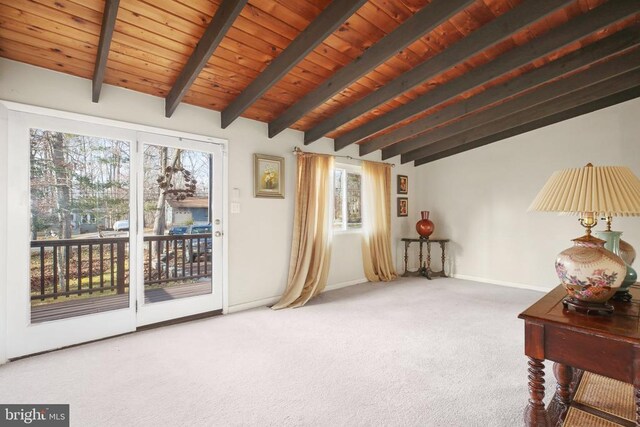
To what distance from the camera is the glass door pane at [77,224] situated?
250cm

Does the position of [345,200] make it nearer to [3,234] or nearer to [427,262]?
[427,262]

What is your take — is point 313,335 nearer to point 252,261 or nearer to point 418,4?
point 252,261

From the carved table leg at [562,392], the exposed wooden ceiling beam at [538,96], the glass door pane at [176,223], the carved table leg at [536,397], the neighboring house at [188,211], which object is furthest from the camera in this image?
the neighboring house at [188,211]

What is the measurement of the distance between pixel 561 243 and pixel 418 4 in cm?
398

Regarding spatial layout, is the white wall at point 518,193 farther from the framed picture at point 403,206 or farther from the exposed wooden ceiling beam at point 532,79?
the exposed wooden ceiling beam at point 532,79

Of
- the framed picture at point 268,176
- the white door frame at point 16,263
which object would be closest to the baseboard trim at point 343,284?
the framed picture at point 268,176

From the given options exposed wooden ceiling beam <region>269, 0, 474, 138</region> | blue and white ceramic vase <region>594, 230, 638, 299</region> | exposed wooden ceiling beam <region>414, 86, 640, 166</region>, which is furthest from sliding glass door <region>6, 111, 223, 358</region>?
exposed wooden ceiling beam <region>414, 86, 640, 166</region>

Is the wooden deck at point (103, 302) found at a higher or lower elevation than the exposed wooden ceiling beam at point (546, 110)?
lower

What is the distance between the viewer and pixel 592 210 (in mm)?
1229

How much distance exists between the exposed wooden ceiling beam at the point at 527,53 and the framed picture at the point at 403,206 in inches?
83.5

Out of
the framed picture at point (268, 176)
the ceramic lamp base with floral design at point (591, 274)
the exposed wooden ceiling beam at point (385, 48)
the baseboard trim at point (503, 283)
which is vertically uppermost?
the exposed wooden ceiling beam at point (385, 48)

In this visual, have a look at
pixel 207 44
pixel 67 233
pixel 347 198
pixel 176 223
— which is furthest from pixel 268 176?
pixel 67 233

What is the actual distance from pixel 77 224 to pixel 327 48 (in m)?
2.61

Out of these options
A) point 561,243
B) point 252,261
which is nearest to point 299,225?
point 252,261
